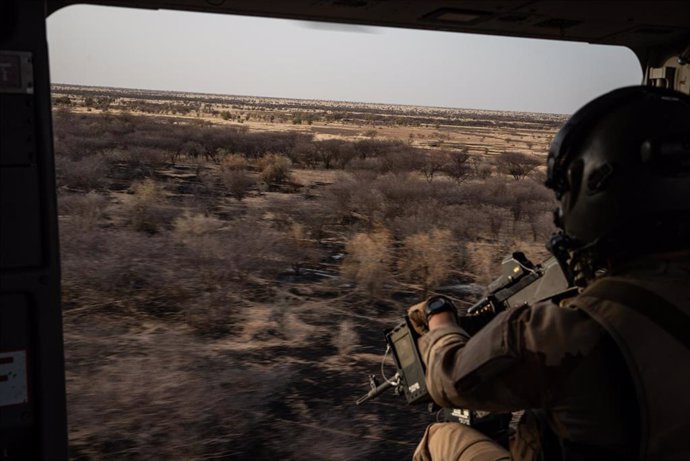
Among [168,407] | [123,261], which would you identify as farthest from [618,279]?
[123,261]

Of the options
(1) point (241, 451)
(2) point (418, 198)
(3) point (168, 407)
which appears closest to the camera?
(1) point (241, 451)

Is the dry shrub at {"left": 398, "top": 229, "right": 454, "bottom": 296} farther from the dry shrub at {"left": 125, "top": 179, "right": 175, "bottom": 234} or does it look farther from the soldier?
the soldier

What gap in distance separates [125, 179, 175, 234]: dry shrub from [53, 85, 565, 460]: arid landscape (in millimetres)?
44

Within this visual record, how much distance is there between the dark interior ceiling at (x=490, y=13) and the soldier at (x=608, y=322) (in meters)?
0.62

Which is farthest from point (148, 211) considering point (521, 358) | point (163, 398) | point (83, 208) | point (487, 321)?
point (521, 358)

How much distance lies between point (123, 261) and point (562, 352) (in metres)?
7.27

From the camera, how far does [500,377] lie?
5.69 feet

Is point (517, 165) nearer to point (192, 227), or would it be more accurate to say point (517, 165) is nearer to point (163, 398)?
point (192, 227)

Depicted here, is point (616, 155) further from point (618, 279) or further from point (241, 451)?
point (241, 451)

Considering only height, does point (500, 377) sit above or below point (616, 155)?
below

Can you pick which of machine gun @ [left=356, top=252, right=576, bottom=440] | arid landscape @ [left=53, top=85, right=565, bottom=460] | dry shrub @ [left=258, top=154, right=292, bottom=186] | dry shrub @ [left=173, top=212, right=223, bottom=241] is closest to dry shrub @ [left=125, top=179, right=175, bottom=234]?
arid landscape @ [left=53, top=85, right=565, bottom=460]

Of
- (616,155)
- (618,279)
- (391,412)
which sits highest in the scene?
(616,155)

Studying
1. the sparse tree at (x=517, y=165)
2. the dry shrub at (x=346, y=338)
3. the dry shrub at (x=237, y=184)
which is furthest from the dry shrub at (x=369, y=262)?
the sparse tree at (x=517, y=165)

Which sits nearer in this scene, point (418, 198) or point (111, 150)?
point (418, 198)
